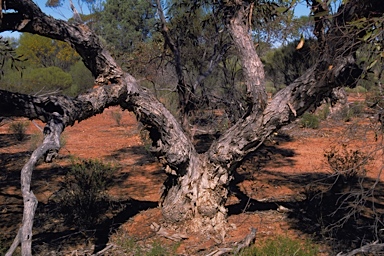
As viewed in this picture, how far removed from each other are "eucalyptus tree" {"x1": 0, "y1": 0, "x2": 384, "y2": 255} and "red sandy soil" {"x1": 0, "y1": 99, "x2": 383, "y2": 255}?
0.42m

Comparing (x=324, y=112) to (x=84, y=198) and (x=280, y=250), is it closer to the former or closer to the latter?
(x=84, y=198)

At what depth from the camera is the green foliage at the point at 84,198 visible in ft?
20.8

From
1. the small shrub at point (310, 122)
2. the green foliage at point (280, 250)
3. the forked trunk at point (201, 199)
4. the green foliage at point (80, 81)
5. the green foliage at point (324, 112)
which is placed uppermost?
the green foliage at point (80, 81)

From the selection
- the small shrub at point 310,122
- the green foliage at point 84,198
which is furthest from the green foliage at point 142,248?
the small shrub at point 310,122

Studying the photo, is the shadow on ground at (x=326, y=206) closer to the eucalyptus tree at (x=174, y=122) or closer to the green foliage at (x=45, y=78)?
the eucalyptus tree at (x=174, y=122)

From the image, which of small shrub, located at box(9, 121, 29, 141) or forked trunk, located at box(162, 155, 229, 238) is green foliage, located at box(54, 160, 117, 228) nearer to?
forked trunk, located at box(162, 155, 229, 238)

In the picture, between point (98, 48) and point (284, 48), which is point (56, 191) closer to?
point (98, 48)

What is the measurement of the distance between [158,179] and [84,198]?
2267 millimetres

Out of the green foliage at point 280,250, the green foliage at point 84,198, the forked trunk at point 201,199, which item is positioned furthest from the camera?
the green foliage at point 84,198

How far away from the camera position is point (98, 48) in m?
5.36

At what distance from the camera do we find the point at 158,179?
8.71 meters

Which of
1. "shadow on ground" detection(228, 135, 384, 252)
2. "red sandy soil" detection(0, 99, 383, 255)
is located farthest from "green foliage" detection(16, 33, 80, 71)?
"shadow on ground" detection(228, 135, 384, 252)

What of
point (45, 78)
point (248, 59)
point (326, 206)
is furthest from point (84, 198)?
point (45, 78)

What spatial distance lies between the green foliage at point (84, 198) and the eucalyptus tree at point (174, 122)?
933mm
